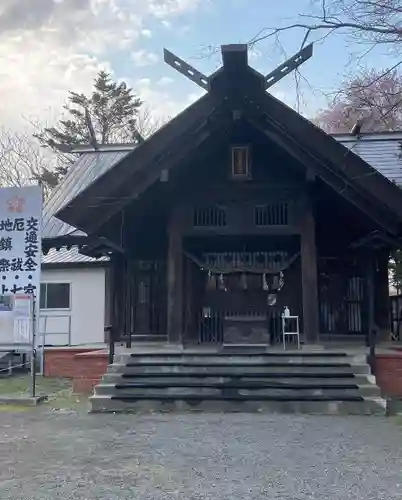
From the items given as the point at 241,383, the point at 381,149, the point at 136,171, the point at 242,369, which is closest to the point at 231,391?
the point at 241,383

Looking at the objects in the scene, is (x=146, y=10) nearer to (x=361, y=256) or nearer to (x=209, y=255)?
(x=209, y=255)

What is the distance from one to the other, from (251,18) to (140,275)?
6880 millimetres

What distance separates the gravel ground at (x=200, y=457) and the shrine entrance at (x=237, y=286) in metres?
3.97

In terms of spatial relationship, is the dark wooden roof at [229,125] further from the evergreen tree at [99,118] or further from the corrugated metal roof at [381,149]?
the evergreen tree at [99,118]

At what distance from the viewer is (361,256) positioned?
1255 cm

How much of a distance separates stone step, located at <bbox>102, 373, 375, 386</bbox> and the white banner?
2.07 meters

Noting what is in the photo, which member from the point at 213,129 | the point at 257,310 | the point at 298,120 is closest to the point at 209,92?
the point at 213,129

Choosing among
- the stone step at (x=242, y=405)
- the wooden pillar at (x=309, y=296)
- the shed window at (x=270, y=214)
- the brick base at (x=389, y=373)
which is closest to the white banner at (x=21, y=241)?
the stone step at (x=242, y=405)

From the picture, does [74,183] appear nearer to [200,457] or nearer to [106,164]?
[106,164]

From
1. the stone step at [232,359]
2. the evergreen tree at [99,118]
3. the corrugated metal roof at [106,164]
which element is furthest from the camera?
the evergreen tree at [99,118]

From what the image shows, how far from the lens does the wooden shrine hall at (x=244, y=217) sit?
35.0 ft

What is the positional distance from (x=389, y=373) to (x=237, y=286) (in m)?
3.65

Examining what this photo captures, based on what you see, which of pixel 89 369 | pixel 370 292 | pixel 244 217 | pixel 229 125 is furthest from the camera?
pixel 244 217

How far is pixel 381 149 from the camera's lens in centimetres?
1603
